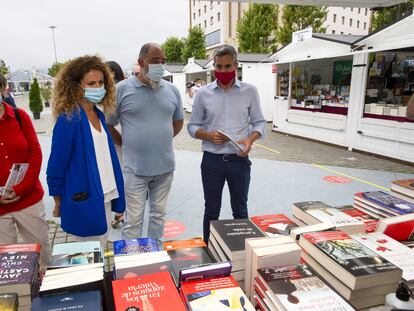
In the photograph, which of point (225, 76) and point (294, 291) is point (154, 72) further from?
point (294, 291)

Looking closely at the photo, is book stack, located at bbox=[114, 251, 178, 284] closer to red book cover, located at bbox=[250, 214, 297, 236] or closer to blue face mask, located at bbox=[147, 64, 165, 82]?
red book cover, located at bbox=[250, 214, 297, 236]

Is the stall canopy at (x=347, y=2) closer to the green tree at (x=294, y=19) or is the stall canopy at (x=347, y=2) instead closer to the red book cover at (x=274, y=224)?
the red book cover at (x=274, y=224)

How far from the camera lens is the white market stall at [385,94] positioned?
637 cm

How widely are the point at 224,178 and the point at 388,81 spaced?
691cm

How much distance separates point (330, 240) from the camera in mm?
1196

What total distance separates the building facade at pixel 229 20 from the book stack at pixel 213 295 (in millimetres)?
40868

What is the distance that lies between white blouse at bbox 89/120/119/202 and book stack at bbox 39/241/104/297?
89cm

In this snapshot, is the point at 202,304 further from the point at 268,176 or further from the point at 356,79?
the point at 356,79

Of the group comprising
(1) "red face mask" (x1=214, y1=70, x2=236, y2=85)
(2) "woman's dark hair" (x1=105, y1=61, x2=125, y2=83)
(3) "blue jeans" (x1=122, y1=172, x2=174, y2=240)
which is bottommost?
(3) "blue jeans" (x1=122, y1=172, x2=174, y2=240)

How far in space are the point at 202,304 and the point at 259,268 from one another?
25 centimetres

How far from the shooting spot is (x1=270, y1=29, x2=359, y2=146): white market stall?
26.4ft

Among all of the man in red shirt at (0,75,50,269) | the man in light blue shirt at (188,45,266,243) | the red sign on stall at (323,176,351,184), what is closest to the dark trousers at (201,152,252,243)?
the man in light blue shirt at (188,45,266,243)

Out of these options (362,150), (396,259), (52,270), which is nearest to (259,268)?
(396,259)

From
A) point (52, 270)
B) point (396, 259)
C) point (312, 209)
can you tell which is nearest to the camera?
point (52, 270)
